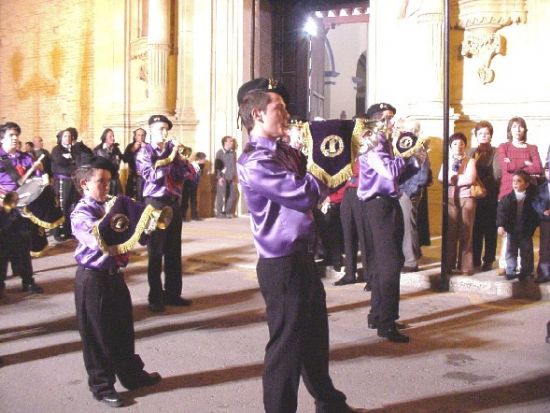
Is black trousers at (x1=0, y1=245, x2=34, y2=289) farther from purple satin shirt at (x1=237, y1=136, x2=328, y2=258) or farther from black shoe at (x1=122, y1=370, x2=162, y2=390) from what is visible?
purple satin shirt at (x1=237, y1=136, x2=328, y2=258)

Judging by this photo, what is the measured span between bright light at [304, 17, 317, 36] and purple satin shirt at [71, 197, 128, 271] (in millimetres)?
12659

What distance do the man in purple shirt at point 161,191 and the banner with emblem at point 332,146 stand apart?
1.92m

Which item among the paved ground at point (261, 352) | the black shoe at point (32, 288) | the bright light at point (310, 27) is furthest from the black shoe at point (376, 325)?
the bright light at point (310, 27)

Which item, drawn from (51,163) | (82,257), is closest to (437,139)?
(51,163)

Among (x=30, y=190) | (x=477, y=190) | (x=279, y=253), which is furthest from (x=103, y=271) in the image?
(x=477, y=190)

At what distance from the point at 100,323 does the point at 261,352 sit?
1.61 m

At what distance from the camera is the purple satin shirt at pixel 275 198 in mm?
3609

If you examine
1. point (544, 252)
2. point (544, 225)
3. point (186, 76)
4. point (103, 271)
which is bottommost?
point (544, 252)

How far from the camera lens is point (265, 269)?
3.81m

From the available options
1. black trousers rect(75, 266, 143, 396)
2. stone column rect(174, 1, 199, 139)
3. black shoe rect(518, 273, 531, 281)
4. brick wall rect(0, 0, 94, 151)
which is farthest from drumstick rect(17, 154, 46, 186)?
brick wall rect(0, 0, 94, 151)

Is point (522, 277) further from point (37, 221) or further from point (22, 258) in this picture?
point (22, 258)

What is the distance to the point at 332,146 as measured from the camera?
5.84 metres

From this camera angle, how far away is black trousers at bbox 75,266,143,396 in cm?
468

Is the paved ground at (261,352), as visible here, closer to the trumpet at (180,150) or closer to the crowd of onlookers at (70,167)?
the trumpet at (180,150)
